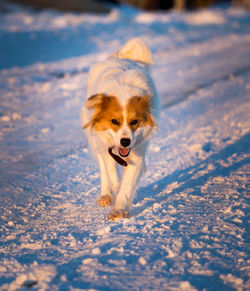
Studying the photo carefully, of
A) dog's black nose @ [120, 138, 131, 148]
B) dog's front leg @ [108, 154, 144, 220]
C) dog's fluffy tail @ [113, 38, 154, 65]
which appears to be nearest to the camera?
dog's black nose @ [120, 138, 131, 148]

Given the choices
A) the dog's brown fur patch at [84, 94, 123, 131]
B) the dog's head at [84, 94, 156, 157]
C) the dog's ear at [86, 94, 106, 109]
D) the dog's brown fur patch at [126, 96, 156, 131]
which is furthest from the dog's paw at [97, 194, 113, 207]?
the dog's ear at [86, 94, 106, 109]

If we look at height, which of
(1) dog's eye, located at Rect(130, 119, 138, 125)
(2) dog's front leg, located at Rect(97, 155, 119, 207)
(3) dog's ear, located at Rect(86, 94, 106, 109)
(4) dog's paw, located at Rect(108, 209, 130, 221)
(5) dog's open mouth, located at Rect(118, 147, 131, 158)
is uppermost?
(3) dog's ear, located at Rect(86, 94, 106, 109)

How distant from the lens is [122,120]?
11.1 ft

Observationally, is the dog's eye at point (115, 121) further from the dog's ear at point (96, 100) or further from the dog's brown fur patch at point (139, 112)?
the dog's ear at point (96, 100)

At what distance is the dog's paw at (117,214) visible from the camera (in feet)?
11.7

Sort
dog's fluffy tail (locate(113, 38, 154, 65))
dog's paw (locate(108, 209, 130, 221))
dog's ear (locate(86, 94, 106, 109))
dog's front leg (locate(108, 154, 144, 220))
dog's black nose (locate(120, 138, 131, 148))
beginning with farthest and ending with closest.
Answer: dog's fluffy tail (locate(113, 38, 154, 65)) → dog's front leg (locate(108, 154, 144, 220)) → dog's paw (locate(108, 209, 130, 221)) → dog's ear (locate(86, 94, 106, 109)) → dog's black nose (locate(120, 138, 131, 148))

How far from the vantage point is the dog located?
3418 millimetres

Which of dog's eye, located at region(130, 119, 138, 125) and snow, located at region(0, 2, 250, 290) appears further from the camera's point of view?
dog's eye, located at region(130, 119, 138, 125)

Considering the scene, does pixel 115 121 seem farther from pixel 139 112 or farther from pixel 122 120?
pixel 139 112

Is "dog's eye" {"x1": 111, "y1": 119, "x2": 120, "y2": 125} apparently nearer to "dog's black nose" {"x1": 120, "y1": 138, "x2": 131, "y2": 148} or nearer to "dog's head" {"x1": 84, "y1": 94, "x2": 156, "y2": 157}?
"dog's head" {"x1": 84, "y1": 94, "x2": 156, "y2": 157}

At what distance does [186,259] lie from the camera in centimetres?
290

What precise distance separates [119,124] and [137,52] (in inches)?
66.9

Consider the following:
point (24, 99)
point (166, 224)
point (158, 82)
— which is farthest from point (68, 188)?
point (158, 82)

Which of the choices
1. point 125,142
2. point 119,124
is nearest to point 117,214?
point 125,142
